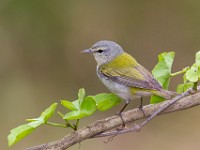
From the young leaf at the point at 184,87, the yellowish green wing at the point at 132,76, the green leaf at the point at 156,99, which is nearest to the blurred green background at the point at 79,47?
the yellowish green wing at the point at 132,76

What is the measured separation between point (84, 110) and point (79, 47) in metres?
7.87

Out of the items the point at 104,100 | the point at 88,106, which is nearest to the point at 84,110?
the point at 88,106

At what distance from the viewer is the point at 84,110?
8.30 ft

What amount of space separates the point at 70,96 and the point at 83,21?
5.08ft

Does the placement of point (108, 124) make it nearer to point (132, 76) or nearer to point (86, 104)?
point (86, 104)

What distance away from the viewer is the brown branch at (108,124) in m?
2.64

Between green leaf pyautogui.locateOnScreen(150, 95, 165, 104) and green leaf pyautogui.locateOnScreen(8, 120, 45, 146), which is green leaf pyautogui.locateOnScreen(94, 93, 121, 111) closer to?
green leaf pyautogui.locateOnScreen(150, 95, 165, 104)

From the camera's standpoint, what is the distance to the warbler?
377cm

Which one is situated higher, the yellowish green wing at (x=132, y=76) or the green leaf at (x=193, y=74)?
the green leaf at (x=193, y=74)

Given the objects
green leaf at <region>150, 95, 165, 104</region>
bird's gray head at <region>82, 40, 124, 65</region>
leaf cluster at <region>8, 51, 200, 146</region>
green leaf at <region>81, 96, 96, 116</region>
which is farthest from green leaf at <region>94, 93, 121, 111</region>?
bird's gray head at <region>82, 40, 124, 65</region>

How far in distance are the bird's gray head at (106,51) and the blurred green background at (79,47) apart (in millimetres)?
4906

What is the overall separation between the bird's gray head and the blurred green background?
16.1 feet

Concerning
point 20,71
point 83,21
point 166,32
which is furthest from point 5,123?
point 166,32

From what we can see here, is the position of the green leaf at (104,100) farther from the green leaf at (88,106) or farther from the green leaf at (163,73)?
the green leaf at (163,73)
